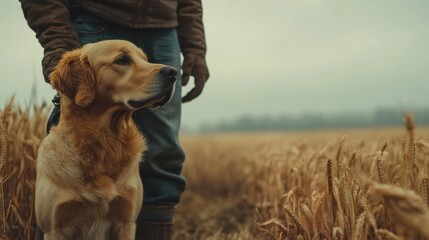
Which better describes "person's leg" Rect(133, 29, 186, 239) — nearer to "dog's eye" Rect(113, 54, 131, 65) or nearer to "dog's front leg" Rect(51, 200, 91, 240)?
"dog's eye" Rect(113, 54, 131, 65)

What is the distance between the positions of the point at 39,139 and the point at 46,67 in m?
1.07

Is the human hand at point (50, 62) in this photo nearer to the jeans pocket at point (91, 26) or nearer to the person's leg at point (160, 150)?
the jeans pocket at point (91, 26)

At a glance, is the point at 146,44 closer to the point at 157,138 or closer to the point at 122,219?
the point at 157,138

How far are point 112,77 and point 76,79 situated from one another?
7.3 inches

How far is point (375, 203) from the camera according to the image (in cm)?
296

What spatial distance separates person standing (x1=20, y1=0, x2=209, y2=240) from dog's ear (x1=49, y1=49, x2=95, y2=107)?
0.22 m

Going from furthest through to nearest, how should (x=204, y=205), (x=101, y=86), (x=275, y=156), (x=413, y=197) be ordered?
(x=204, y=205) → (x=275, y=156) → (x=101, y=86) → (x=413, y=197)

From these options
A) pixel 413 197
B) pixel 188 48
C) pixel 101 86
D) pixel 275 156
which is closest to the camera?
pixel 413 197

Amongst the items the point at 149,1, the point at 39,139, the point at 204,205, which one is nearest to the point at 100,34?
the point at 149,1

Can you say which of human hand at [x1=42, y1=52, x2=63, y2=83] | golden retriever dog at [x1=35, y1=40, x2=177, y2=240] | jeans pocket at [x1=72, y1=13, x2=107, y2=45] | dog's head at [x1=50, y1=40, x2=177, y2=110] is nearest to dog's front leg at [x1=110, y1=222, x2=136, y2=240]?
golden retriever dog at [x1=35, y1=40, x2=177, y2=240]

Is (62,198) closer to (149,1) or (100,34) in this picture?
(100,34)

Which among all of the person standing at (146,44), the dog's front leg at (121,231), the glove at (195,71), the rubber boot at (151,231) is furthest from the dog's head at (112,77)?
the rubber boot at (151,231)

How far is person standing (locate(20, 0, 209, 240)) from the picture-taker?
9.59 ft

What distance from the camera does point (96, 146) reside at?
8.63 feet
